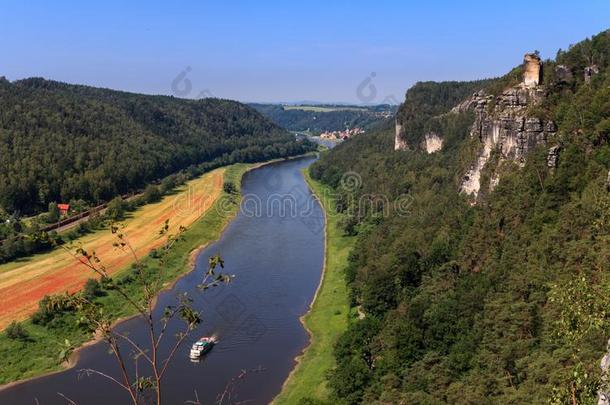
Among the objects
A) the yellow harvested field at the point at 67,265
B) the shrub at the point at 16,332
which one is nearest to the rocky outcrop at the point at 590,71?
the yellow harvested field at the point at 67,265

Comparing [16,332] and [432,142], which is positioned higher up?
[432,142]

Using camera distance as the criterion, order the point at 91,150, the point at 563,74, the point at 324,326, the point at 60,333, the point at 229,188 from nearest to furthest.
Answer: the point at 60,333
the point at 324,326
the point at 563,74
the point at 91,150
the point at 229,188

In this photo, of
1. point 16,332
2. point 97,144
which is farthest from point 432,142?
point 16,332

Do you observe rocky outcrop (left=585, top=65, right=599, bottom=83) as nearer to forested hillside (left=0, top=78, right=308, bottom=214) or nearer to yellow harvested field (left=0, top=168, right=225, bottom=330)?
yellow harvested field (left=0, top=168, right=225, bottom=330)

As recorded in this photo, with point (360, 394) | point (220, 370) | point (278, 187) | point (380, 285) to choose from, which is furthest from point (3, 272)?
point (278, 187)

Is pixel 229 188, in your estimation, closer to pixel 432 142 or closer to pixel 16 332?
pixel 432 142

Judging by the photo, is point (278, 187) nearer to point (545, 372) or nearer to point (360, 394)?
point (360, 394)
